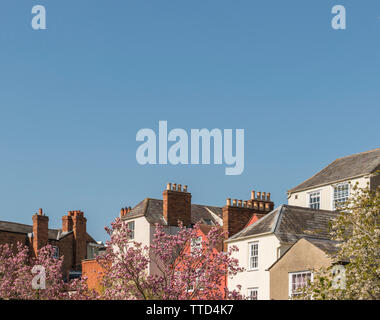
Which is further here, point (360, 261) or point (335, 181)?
point (335, 181)

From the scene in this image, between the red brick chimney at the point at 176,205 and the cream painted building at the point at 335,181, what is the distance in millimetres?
8593

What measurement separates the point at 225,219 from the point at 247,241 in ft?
14.8

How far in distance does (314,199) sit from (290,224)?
10552mm

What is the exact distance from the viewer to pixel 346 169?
4869 centimetres

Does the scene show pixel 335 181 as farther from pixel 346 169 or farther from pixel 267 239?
pixel 267 239

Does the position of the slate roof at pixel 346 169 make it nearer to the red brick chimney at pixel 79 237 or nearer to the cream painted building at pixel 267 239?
the cream painted building at pixel 267 239

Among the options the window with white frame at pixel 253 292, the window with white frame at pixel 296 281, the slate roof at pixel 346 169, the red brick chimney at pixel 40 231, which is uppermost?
the slate roof at pixel 346 169

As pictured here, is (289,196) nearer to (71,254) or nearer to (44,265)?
(44,265)

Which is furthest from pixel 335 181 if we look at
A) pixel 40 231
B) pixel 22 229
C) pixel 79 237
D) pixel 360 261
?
pixel 22 229

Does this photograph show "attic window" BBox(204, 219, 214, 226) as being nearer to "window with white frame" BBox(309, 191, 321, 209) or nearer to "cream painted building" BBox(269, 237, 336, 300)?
"window with white frame" BBox(309, 191, 321, 209)

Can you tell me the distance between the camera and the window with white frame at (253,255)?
40.7m

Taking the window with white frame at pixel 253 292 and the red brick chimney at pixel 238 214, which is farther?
the red brick chimney at pixel 238 214

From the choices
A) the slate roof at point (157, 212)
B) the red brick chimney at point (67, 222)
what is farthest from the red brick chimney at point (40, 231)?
the slate roof at point (157, 212)

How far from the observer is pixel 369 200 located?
23141 millimetres
